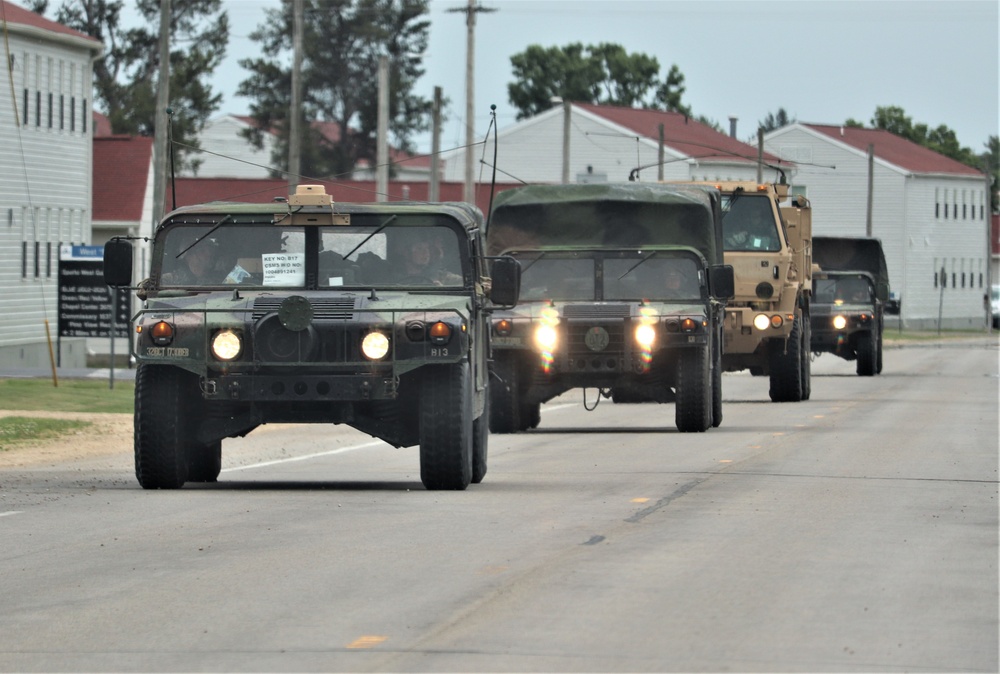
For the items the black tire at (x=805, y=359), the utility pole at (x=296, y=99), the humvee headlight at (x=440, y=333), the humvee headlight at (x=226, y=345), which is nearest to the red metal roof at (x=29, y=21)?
the utility pole at (x=296, y=99)

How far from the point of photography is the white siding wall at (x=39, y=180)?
46.1 metres

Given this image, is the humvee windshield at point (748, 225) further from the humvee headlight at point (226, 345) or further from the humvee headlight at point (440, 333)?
the humvee headlight at point (226, 345)

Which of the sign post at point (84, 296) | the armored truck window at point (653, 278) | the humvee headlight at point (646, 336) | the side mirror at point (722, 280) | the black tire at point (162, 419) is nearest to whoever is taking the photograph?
the black tire at point (162, 419)

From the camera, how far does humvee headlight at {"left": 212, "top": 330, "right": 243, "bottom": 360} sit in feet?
44.5

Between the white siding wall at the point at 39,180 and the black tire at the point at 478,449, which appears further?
the white siding wall at the point at 39,180

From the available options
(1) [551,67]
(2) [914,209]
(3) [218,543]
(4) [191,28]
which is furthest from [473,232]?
(1) [551,67]

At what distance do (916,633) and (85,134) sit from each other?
143 feet

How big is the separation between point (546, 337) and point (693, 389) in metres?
1.64

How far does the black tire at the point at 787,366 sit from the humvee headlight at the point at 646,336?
7585 mm

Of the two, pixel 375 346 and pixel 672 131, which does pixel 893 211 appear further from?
pixel 375 346

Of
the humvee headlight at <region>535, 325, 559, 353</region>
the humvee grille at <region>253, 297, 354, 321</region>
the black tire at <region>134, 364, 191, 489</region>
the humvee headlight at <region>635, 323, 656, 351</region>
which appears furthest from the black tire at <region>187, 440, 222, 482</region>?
the humvee headlight at <region>635, 323, 656, 351</region>

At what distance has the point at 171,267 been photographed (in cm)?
1474

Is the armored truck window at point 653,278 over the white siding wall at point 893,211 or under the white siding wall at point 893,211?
under

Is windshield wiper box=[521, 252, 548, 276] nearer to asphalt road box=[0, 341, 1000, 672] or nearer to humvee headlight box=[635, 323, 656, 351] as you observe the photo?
humvee headlight box=[635, 323, 656, 351]
